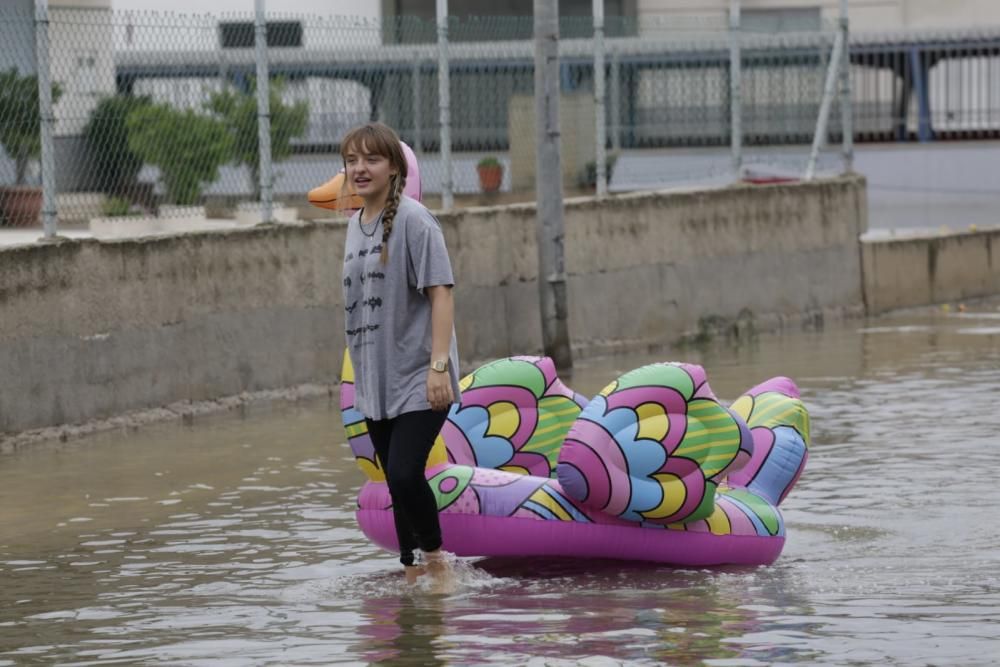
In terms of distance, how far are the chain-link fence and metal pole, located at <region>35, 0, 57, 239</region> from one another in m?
0.06

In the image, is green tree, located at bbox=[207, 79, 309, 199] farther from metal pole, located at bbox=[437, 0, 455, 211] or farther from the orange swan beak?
the orange swan beak

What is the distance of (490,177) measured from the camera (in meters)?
17.6

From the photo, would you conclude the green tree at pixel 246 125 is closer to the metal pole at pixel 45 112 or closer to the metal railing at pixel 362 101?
the metal railing at pixel 362 101

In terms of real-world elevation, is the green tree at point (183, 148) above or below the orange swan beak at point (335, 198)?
above

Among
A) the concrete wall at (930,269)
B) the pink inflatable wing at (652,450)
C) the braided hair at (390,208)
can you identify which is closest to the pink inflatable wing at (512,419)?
the pink inflatable wing at (652,450)

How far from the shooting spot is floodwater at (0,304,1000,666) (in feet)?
20.8

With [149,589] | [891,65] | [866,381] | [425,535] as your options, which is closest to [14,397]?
[149,589]

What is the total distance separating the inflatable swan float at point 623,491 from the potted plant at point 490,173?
9311 millimetres

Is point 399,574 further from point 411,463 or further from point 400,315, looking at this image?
point 400,315

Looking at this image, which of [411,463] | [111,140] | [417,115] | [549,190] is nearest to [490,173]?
[417,115]

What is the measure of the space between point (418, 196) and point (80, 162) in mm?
5713

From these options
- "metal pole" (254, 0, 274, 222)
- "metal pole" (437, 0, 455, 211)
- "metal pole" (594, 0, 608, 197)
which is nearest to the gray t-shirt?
"metal pole" (254, 0, 274, 222)

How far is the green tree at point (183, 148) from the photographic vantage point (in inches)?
530

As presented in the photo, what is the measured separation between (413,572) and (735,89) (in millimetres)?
11579
